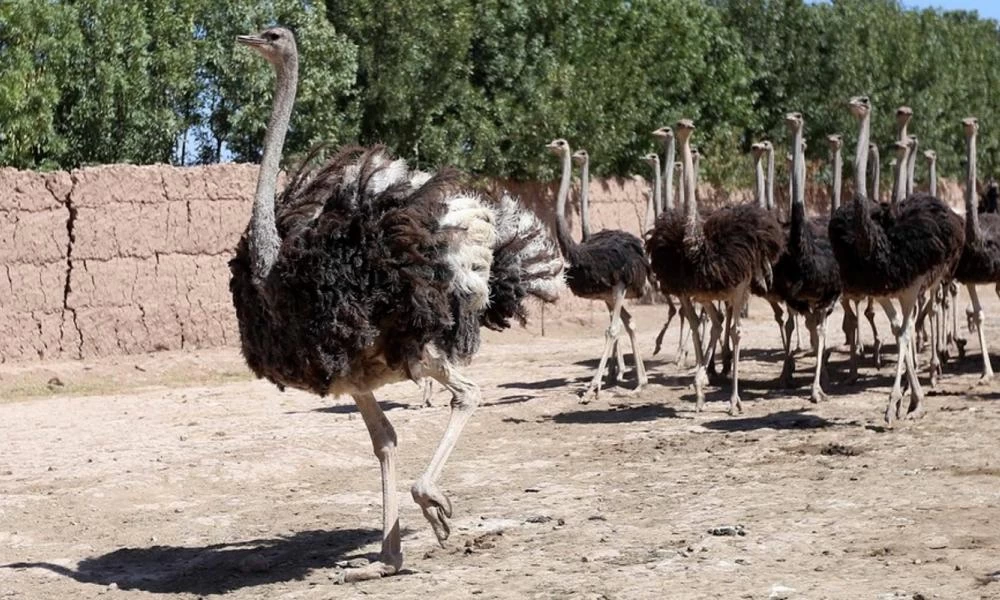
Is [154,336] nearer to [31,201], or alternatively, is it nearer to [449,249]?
[31,201]

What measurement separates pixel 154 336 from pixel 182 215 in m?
1.27

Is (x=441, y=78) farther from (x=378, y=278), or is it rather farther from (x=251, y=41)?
(x=378, y=278)

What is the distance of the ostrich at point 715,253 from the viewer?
11.0m

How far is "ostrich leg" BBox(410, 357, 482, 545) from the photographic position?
641 cm

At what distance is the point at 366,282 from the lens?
6266mm

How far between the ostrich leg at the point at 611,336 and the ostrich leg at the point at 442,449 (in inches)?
220

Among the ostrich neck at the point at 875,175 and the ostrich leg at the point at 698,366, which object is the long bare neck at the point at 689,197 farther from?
the ostrich neck at the point at 875,175

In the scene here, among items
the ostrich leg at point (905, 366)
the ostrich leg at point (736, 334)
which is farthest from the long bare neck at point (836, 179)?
the ostrich leg at point (905, 366)

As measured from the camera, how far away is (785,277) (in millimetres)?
12062

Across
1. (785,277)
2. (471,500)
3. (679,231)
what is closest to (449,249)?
(471,500)

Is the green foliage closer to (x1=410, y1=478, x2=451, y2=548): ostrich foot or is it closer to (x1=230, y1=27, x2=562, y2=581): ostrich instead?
(x1=230, y1=27, x2=562, y2=581): ostrich

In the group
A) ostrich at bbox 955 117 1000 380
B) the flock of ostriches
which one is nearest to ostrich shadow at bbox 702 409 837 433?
ostrich at bbox 955 117 1000 380

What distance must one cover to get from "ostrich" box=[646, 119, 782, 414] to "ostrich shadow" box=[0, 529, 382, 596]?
14.2 feet

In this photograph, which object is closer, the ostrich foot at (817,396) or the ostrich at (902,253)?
the ostrich at (902,253)
